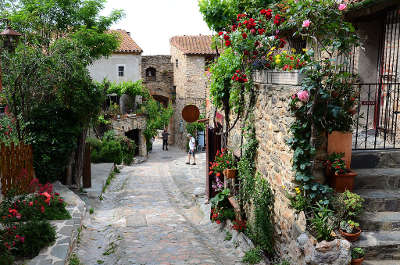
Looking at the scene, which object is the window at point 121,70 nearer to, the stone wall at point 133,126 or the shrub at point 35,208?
the stone wall at point 133,126

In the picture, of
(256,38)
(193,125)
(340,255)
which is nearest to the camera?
(340,255)

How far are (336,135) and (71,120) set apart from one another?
23.9ft

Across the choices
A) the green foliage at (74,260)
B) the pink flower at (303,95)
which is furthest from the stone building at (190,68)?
the pink flower at (303,95)

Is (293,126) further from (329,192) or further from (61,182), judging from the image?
(61,182)

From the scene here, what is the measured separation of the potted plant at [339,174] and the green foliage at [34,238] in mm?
4231

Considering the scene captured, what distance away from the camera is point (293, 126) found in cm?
462

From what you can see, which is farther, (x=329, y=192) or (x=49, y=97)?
(x=49, y=97)

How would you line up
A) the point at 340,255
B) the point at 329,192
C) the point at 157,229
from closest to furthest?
the point at 340,255 → the point at 329,192 → the point at 157,229

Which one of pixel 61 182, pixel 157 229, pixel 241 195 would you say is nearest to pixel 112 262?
pixel 157 229

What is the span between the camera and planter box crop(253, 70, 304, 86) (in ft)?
15.4

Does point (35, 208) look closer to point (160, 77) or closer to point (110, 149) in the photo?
point (110, 149)

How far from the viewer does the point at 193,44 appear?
2702 centimetres

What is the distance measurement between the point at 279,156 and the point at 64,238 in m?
3.71

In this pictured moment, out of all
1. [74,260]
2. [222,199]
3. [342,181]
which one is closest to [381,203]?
[342,181]
